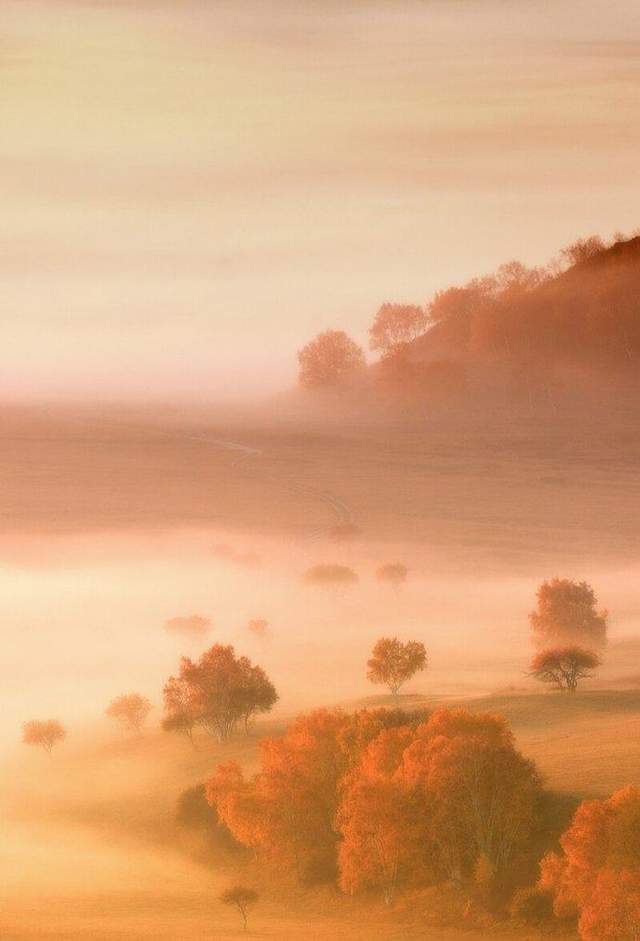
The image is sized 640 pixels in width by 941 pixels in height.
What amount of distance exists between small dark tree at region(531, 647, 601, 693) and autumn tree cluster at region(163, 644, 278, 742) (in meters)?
30.4

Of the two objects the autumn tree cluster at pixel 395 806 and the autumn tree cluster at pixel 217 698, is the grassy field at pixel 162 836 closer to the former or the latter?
the autumn tree cluster at pixel 217 698

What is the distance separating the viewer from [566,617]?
180 meters

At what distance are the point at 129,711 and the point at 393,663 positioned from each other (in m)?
33.2

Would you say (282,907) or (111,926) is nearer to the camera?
(111,926)

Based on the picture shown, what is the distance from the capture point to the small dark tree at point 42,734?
6166 inches

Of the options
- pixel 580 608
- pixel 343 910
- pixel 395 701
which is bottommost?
pixel 343 910

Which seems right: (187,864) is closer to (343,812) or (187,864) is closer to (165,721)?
(343,812)

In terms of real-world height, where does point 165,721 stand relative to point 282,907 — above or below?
above

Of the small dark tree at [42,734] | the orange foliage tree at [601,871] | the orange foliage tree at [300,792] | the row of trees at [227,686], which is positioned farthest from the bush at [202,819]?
the small dark tree at [42,734]

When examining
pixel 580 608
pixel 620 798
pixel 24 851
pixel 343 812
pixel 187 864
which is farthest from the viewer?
pixel 580 608

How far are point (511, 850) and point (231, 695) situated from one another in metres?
57.6

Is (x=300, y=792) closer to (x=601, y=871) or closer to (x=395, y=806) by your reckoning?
A: (x=395, y=806)

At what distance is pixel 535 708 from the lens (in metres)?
130

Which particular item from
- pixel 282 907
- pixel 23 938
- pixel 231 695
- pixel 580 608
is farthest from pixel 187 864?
pixel 580 608
